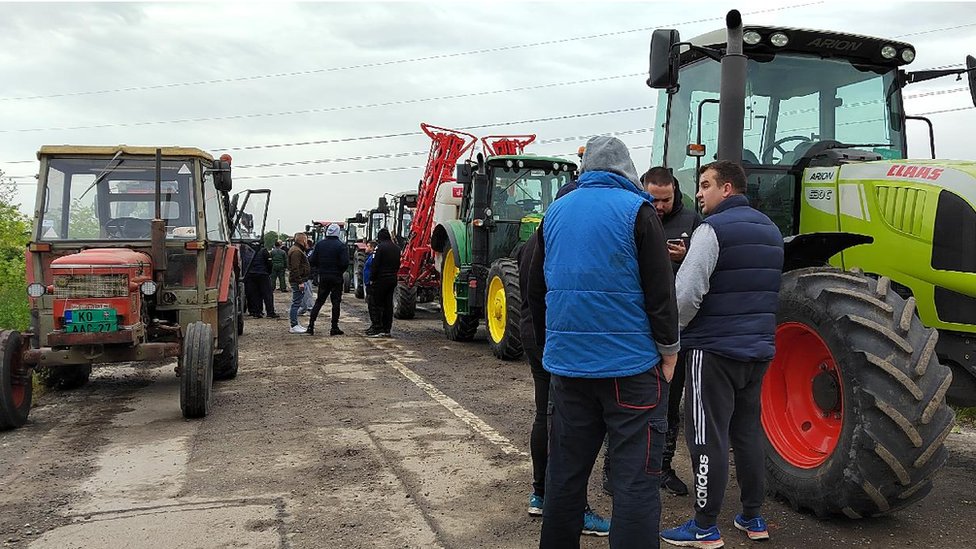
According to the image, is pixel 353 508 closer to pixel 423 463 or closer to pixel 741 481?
pixel 423 463

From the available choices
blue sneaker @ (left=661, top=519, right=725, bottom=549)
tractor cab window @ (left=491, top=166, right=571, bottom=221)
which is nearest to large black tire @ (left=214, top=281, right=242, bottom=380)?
tractor cab window @ (left=491, top=166, right=571, bottom=221)

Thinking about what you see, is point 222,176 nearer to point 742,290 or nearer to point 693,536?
point 742,290

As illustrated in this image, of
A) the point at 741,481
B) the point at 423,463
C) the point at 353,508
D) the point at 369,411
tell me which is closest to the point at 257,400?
the point at 369,411

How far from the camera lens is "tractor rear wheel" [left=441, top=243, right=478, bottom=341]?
459 inches

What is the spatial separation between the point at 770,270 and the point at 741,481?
3.43 feet

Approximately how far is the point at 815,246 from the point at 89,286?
5547 millimetres

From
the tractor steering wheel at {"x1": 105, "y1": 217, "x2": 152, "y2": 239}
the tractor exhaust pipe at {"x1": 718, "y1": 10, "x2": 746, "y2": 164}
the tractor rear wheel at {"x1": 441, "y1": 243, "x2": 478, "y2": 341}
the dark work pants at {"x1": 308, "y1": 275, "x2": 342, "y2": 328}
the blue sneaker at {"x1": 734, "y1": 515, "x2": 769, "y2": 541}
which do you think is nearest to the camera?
the blue sneaker at {"x1": 734, "y1": 515, "x2": 769, "y2": 541}

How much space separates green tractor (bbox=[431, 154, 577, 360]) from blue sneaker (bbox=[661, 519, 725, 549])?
6.37 m

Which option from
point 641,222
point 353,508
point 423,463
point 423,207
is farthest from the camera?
point 423,207

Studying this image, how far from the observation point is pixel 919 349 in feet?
12.3

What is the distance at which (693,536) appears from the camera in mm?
3824

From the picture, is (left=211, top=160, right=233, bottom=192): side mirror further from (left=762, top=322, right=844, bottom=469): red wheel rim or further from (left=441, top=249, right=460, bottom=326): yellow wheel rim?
(left=762, top=322, right=844, bottom=469): red wheel rim

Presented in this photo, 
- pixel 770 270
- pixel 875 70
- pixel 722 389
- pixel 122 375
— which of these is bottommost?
pixel 122 375

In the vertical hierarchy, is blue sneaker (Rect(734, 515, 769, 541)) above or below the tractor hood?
below
